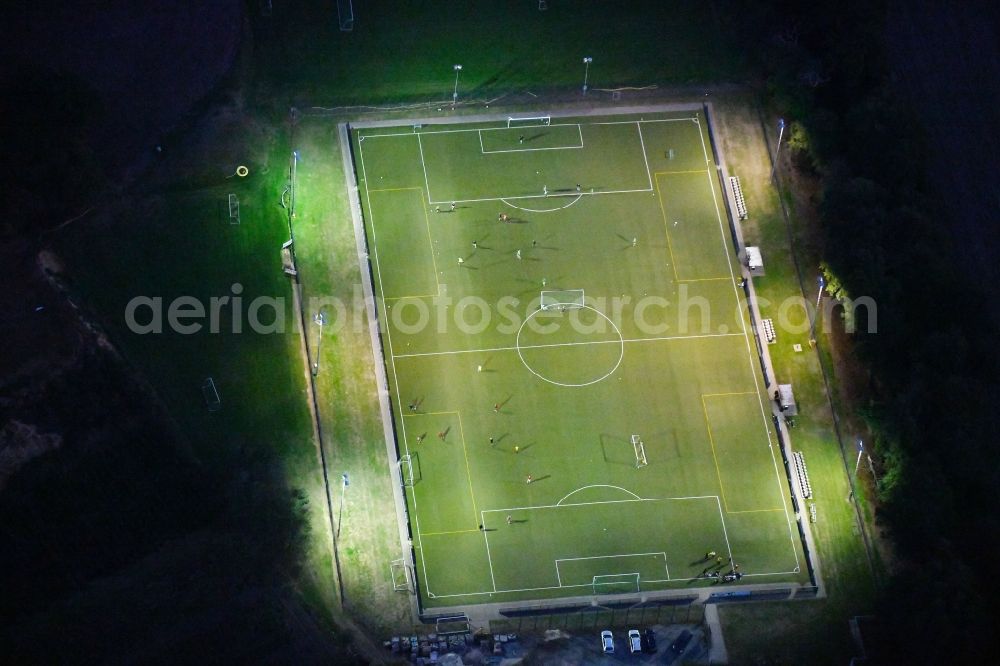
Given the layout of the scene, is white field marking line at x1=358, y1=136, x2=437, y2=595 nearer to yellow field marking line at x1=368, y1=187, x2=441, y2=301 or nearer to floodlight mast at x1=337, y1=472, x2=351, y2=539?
yellow field marking line at x1=368, y1=187, x2=441, y2=301

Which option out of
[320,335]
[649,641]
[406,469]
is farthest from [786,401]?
[320,335]

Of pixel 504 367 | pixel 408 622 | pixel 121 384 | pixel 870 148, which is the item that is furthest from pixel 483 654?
pixel 870 148

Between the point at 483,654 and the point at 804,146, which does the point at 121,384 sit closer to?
the point at 483,654

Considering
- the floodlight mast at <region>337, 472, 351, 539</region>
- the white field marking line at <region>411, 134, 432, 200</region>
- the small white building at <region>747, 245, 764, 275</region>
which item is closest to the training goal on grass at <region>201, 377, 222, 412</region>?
the floodlight mast at <region>337, 472, 351, 539</region>

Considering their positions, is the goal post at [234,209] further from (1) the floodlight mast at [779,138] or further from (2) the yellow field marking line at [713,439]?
(1) the floodlight mast at [779,138]

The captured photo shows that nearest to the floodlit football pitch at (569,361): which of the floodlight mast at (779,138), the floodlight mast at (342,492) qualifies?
the floodlight mast at (342,492)

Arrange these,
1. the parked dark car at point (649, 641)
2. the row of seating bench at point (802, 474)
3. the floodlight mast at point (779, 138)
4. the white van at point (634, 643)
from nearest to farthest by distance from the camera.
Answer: the white van at point (634, 643) < the parked dark car at point (649, 641) < the row of seating bench at point (802, 474) < the floodlight mast at point (779, 138)
